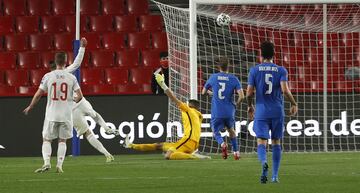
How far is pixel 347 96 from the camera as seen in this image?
992 inches

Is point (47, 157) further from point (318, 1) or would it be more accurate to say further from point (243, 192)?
point (318, 1)

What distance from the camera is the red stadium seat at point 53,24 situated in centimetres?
2930

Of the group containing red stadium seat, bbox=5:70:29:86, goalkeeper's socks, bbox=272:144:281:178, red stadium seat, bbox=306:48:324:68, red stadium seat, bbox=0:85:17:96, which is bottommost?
goalkeeper's socks, bbox=272:144:281:178

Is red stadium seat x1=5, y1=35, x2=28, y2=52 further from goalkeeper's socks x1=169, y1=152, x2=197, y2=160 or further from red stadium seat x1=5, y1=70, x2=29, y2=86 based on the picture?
goalkeeper's socks x1=169, y1=152, x2=197, y2=160

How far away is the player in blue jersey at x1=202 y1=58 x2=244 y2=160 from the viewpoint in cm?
2130

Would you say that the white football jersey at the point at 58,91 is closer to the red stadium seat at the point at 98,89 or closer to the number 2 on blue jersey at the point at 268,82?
the number 2 on blue jersey at the point at 268,82

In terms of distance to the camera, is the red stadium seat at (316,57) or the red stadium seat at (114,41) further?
the red stadium seat at (114,41)

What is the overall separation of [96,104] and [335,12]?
6.33m

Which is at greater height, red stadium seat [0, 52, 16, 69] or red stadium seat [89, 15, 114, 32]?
red stadium seat [89, 15, 114, 32]

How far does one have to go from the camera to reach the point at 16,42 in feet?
94.7

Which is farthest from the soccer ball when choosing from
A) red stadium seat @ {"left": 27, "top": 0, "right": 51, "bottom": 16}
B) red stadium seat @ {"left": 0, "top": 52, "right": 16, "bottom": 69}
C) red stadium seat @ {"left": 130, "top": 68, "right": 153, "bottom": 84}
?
red stadium seat @ {"left": 27, "top": 0, "right": 51, "bottom": 16}

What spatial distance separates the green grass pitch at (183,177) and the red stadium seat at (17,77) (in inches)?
276


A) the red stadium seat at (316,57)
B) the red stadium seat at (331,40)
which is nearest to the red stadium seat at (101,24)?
the red stadium seat at (316,57)

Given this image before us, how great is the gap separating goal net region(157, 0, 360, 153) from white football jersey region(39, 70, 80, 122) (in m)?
7.40
